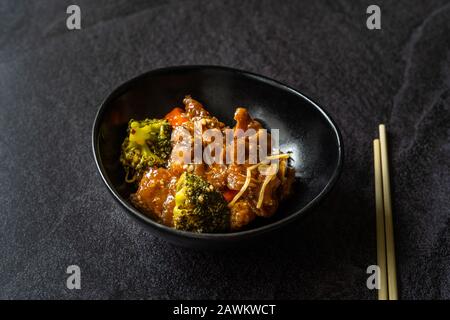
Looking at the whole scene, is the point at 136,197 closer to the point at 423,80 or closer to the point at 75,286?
the point at 75,286

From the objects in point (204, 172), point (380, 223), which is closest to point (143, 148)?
point (204, 172)

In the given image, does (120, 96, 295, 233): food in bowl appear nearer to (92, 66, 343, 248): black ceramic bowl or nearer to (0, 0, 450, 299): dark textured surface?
(92, 66, 343, 248): black ceramic bowl

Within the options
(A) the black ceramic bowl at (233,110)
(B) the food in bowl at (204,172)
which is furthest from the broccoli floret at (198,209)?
(A) the black ceramic bowl at (233,110)

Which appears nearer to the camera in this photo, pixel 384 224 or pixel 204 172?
pixel 204 172

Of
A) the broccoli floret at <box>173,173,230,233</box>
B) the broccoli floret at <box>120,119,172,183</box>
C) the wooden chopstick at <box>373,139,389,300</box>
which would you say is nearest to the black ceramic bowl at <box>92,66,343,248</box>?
the broccoli floret at <box>120,119,172,183</box>

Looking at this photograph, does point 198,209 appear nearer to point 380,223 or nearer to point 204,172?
point 204,172

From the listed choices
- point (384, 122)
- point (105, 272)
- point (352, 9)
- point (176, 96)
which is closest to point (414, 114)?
point (384, 122)

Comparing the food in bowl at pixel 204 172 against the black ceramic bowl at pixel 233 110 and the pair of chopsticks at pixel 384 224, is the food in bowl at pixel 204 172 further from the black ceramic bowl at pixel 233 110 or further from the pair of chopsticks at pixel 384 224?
the pair of chopsticks at pixel 384 224
